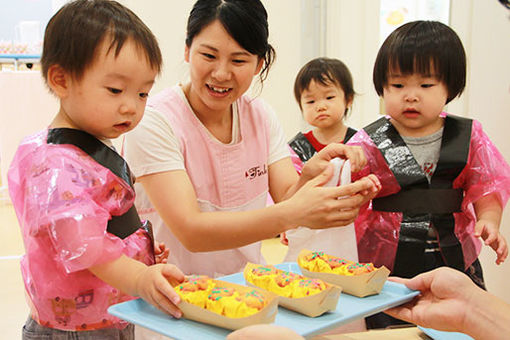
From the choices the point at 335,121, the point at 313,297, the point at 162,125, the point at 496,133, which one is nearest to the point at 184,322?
the point at 313,297

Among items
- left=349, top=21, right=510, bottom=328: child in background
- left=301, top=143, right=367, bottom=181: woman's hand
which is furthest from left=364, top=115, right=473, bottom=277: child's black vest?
left=301, top=143, right=367, bottom=181: woman's hand

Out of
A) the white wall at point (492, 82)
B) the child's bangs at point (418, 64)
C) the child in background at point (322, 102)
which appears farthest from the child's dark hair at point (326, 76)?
the child's bangs at point (418, 64)

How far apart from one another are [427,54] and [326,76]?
0.87m

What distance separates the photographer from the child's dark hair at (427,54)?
4.50ft

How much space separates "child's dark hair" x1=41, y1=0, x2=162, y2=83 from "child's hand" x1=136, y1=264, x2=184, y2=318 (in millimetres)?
394

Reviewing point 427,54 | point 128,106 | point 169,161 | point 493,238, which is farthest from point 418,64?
point 128,106

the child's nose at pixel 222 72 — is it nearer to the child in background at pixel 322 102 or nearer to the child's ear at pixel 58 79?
the child's ear at pixel 58 79

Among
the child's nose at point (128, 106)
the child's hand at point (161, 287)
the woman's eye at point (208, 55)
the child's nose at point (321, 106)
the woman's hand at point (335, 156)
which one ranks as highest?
the woman's eye at point (208, 55)

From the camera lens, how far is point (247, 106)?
1.54 m

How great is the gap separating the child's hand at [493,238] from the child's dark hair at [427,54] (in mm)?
385

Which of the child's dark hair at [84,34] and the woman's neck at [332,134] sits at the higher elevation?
the child's dark hair at [84,34]

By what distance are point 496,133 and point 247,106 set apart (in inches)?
35.0

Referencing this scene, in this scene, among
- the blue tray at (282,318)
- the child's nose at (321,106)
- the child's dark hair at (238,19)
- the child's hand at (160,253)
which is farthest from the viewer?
the child's nose at (321,106)

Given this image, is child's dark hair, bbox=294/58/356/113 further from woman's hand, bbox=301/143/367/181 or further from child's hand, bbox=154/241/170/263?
child's hand, bbox=154/241/170/263
